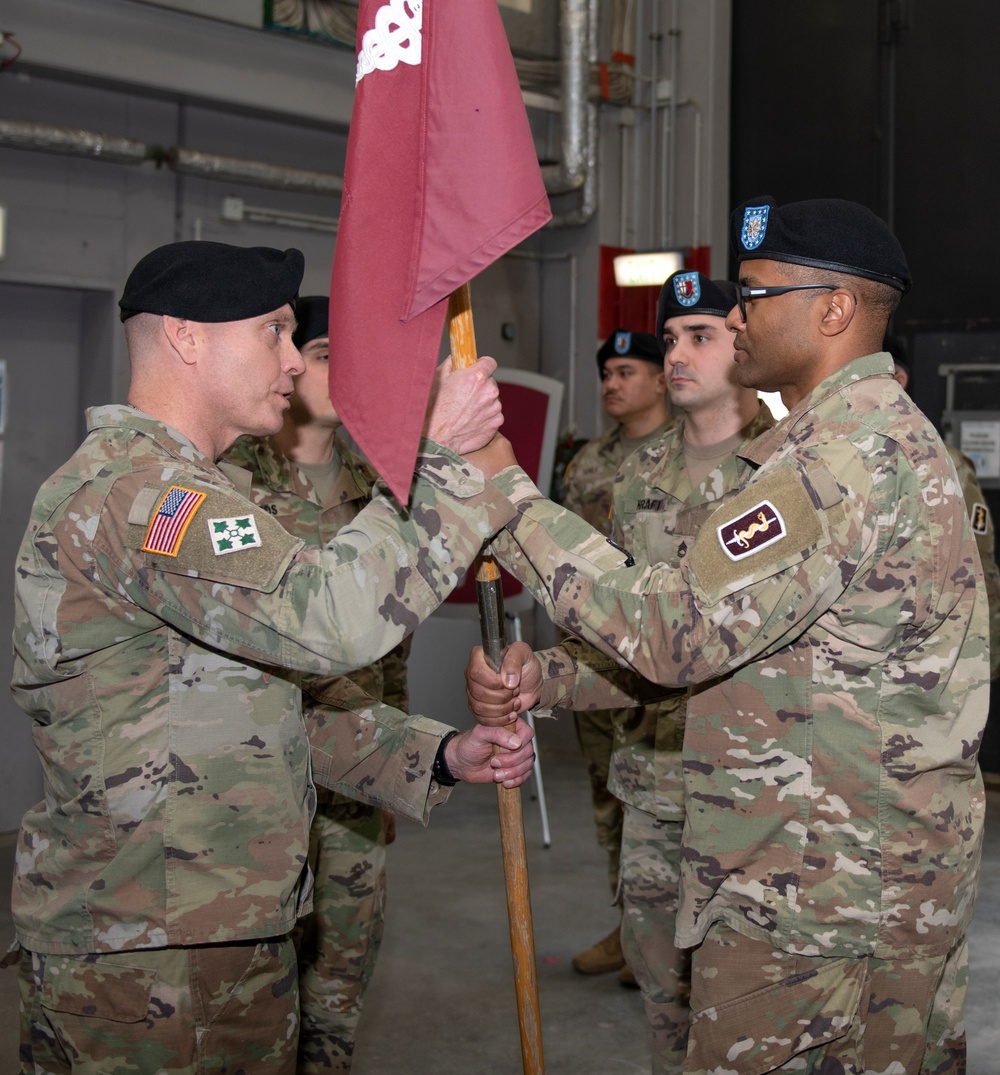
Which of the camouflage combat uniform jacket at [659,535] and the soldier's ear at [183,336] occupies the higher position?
the soldier's ear at [183,336]

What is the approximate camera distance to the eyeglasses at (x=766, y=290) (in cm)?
198

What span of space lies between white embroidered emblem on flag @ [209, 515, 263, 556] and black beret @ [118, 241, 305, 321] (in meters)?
0.39

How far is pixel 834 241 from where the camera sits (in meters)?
1.97

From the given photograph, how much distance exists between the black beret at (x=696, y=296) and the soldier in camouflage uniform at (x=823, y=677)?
1.37 meters

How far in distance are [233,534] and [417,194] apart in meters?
0.58

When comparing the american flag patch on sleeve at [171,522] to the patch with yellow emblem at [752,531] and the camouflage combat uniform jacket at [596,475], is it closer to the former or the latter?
the patch with yellow emblem at [752,531]

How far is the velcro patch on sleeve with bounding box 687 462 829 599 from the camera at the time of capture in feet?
5.75

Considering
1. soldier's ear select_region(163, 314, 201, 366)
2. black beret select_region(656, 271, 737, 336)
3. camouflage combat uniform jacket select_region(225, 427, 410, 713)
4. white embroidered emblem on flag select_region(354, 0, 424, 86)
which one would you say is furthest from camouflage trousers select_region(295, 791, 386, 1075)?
white embroidered emblem on flag select_region(354, 0, 424, 86)

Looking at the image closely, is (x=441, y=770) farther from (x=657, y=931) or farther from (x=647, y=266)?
(x=647, y=266)

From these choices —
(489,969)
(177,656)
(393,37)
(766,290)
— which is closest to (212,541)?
(177,656)

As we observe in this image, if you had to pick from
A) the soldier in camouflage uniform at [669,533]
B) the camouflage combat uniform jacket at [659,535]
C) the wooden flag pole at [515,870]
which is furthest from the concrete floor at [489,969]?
the wooden flag pole at [515,870]

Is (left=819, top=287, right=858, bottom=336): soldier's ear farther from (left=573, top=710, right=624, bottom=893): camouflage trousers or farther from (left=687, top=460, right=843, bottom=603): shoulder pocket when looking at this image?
(left=573, top=710, right=624, bottom=893): camouflage trousers

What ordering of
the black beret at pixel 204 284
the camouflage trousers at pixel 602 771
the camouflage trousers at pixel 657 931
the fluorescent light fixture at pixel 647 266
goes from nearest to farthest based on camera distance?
the black beret at pixel 204 284 → the camouflage trousers at pixel 657 931 → the camouflage trousers at pixel 602 771 → the fluorescent light fixture at pixel 647 266

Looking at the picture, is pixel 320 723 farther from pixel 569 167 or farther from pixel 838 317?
pixel 569 167
